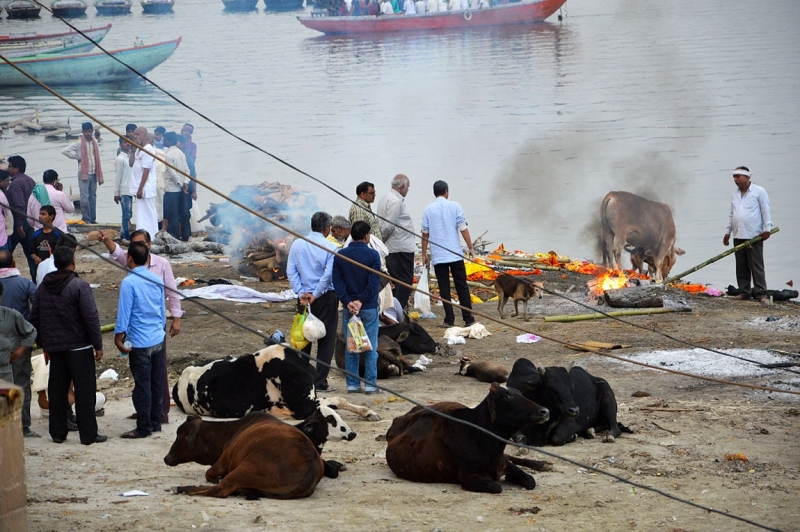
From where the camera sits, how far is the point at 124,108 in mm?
30453

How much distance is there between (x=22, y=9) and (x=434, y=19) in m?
12.0

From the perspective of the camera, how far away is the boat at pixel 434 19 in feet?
102

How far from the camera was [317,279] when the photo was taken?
9984mm

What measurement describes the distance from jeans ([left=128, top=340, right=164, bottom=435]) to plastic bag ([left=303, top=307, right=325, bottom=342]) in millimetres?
1611

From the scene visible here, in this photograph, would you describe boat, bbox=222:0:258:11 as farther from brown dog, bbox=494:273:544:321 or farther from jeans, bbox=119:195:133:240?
brown dog, bbox=494:273:544:321

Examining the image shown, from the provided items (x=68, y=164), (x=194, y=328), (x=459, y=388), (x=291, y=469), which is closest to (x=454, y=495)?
(x=291, y=469)

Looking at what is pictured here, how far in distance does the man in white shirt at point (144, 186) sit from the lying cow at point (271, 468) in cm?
1048

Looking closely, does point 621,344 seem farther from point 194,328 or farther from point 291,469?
point 291,469

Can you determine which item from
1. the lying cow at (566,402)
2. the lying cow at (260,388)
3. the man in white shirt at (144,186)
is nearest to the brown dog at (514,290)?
the lying cow at (260,388)

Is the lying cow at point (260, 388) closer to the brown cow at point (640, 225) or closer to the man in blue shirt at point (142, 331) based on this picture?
the man in blue shirt at point (142, 331)

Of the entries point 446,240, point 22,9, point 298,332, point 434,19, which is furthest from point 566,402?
point 22,9

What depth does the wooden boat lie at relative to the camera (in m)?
29.2

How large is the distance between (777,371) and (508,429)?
14.6ft

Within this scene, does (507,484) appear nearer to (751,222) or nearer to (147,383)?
(147,383)
